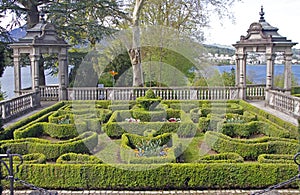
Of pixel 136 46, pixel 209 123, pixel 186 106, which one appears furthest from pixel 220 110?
pixel 136 46

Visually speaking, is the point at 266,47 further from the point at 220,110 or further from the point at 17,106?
the point at 17,106

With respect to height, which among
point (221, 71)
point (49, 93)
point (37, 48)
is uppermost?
point (37, 48)

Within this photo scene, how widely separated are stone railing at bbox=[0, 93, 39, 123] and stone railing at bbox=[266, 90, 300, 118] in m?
10.1

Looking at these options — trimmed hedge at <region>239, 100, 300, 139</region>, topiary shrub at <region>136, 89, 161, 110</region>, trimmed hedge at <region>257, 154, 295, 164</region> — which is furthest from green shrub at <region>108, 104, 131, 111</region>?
trimmed hedge at <region>257, 154, 295, 164</region>

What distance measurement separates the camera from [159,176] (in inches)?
275

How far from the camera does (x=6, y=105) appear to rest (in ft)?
40.4

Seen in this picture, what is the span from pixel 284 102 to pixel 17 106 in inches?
404

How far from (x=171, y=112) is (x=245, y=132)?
3.31 meters

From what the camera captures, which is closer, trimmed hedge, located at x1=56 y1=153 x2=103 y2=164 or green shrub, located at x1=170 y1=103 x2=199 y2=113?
trimmed hedge, located at x1=56 y1=153 x2=103 y2=164

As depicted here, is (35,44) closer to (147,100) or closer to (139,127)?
(147,100)

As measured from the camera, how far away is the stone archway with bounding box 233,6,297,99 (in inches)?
610

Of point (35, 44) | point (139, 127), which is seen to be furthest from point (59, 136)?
point (35, 44)

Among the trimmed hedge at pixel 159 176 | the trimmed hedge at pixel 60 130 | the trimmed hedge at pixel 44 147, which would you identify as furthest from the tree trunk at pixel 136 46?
the trimmed hedge at pixel 159 176

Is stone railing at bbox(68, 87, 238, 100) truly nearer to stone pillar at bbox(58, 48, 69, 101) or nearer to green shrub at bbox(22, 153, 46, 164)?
stone pillar at bbox(58, 48, 69, 101)
